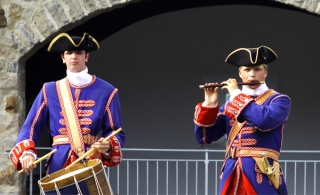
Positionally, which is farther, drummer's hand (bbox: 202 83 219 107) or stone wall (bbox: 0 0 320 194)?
stone wall (bbox: 0 0 320 194)

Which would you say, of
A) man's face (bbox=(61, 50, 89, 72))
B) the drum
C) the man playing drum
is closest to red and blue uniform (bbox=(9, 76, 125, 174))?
the man playing drum

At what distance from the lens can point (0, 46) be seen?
22.3 feet

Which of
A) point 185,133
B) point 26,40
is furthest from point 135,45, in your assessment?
point 26,40

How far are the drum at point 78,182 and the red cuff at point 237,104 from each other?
2.49 ft

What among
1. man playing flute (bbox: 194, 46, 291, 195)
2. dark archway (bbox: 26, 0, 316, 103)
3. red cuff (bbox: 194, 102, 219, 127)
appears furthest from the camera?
dark archway (bbox: 26, 0, 316, 103)

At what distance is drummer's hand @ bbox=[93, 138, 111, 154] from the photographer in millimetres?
4531

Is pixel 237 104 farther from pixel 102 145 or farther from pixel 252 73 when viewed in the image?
pixel 102 145

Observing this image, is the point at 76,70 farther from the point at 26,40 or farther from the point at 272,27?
the point at 272,27

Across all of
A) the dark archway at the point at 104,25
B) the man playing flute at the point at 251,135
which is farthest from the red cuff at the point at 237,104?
the dark archway at the point at 104,25

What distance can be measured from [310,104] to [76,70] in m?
4.67

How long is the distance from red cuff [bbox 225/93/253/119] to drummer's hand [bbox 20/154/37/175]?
3.60 feet

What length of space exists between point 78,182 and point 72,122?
453 millimetres

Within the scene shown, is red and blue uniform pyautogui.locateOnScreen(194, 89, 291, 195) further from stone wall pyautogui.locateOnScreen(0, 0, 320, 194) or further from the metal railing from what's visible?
the metal railing

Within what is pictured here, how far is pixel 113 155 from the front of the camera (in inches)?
185
